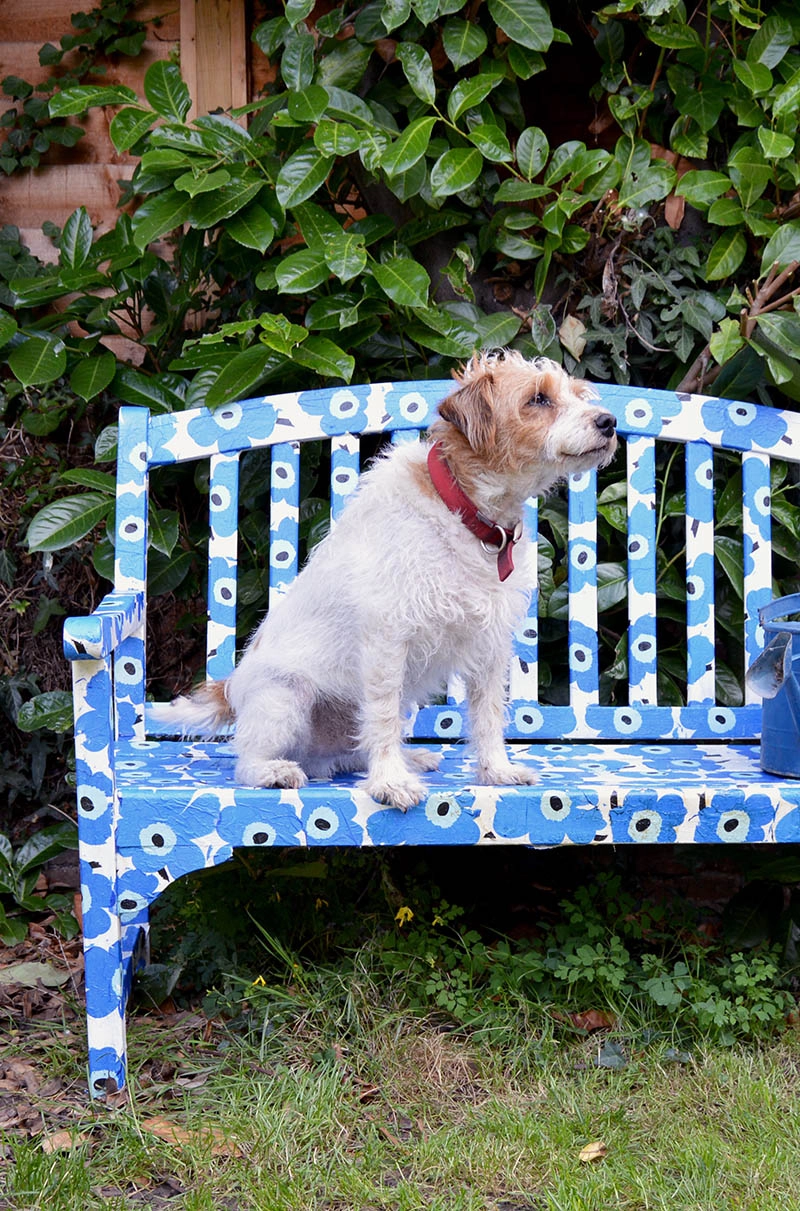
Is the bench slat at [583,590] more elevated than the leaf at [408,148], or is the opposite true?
the leaf at [408,148]

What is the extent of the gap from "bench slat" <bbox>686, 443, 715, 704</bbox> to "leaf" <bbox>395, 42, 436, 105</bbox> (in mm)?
1279

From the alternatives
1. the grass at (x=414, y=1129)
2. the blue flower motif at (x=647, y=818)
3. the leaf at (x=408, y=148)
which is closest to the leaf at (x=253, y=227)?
the leaf at (x=408, y=148)

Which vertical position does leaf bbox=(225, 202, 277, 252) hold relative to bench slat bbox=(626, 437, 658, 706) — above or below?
above

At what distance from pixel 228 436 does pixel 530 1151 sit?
2.00 metres

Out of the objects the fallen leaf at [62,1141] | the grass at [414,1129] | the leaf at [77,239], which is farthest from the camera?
the leaf at [77,239]

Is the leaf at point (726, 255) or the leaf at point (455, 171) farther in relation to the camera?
the leaf at point (726, 255)

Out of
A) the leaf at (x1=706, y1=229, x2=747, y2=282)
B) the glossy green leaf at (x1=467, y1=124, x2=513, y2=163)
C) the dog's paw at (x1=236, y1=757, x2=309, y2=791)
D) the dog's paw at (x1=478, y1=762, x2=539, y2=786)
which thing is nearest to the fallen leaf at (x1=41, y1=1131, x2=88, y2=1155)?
the dog's paw at (x1=236, y1=757, x2=309, y2=791)

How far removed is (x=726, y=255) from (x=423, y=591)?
65.0 inches

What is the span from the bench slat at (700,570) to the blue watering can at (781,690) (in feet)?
1.68

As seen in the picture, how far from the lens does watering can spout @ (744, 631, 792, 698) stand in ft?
8.68

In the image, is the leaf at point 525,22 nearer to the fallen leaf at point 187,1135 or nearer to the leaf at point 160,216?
the leaf at point 160,216

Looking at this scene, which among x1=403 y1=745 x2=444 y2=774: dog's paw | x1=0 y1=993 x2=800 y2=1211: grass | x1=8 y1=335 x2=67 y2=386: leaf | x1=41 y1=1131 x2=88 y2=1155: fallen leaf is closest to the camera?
x1=0 y1=993 x2=800 y2=1211: grass

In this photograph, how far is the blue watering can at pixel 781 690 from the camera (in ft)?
8.61

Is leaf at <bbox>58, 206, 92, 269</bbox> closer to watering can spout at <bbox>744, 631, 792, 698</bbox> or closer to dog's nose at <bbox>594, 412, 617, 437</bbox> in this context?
dog's nose at <bbox>594, 412, 617, 437</bbox>
